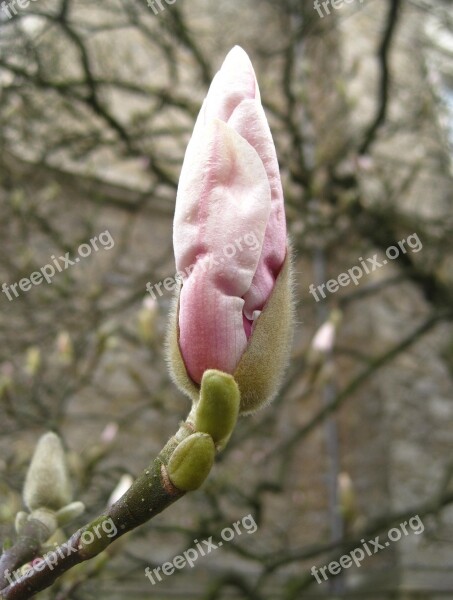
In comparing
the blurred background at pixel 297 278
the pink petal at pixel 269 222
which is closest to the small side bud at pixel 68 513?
the pink petal at pixel 269 222

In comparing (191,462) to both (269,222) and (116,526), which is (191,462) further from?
(269,222)

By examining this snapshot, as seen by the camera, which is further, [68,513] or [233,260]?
[68,513]

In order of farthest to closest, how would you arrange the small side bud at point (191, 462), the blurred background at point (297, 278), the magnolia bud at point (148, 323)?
the blurred background at point (297, 278), the magnolia bud at point (148, 323), the small side bud at point (191, 462)

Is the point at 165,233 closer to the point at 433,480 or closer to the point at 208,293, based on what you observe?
the point at 433,480

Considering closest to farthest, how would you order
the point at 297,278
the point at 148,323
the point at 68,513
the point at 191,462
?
the point at 191,462
the point at 68,513
the point at 148,323
the point at 297,278

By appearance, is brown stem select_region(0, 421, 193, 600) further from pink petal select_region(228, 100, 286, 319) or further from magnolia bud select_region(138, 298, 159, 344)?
magnolia bud select_region(138, 298, 159, 344)

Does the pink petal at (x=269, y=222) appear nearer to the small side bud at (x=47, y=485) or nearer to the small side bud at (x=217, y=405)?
the small side bud at (x=217, y=405)

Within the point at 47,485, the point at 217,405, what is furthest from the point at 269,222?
the point at 47,485

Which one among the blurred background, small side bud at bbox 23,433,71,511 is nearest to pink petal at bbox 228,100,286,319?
small side bud at bbox 23,433,71,511
